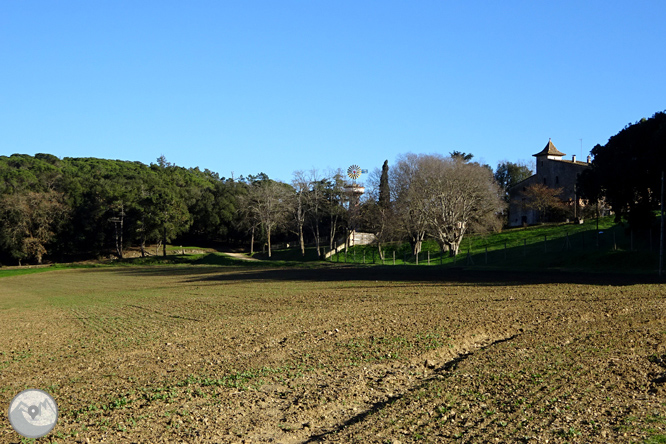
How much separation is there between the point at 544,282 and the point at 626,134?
16692 mm

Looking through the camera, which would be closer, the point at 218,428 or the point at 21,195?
the point at 218,428

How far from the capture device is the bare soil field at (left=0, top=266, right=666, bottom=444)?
829 centimetres

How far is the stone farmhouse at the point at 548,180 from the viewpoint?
76.2 metres

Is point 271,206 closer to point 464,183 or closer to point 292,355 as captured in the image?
→ point 464,183

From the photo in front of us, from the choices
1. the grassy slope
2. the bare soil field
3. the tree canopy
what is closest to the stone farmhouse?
the grassy slope

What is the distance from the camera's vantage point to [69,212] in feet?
278

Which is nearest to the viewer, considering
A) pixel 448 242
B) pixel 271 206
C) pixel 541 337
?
pixel 541 337

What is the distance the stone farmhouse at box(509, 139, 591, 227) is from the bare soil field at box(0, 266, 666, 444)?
2236 inches

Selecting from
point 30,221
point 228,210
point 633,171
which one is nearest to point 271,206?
point 228,210

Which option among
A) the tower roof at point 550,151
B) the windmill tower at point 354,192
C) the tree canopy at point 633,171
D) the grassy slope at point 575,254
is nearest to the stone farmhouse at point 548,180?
the tower roof at point 550,151

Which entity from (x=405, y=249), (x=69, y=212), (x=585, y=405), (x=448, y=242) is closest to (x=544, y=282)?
(x=585, y=405)

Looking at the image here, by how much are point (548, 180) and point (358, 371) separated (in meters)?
74.6

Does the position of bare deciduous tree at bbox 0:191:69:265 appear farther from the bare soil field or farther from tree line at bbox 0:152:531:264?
the bare soil field

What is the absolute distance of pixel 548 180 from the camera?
3137 inches
